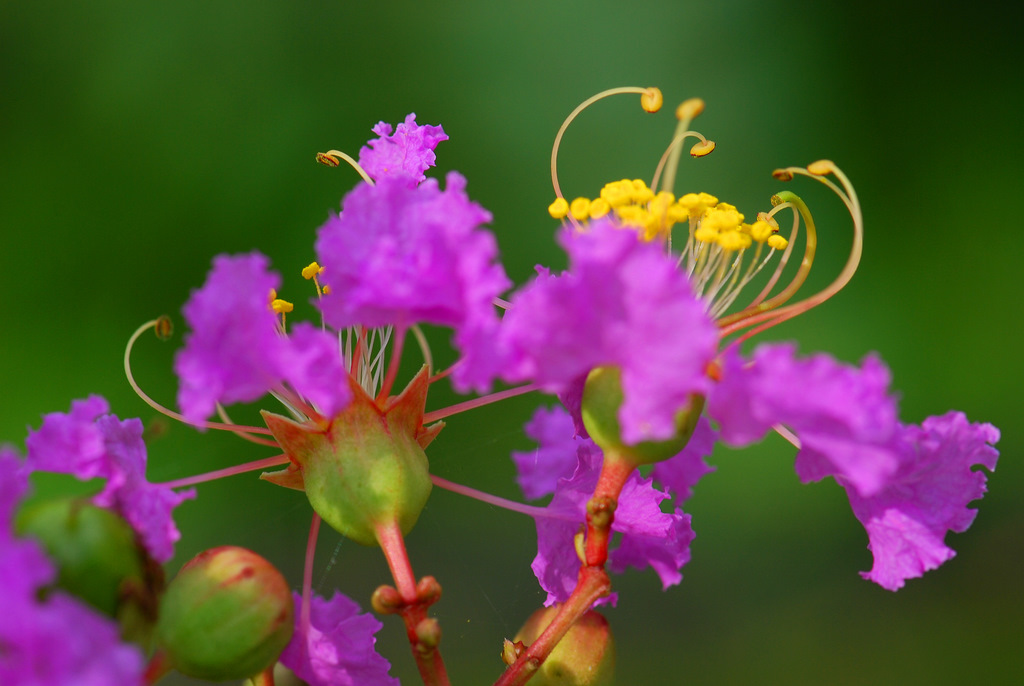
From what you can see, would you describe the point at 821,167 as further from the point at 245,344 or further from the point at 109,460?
the point at 109,460

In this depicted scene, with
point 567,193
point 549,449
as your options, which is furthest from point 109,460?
point 567,193

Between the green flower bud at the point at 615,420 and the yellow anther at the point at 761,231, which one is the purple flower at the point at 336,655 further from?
the yellow anther at the point at 761,231

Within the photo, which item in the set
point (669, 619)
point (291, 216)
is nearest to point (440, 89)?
point (291, 216)

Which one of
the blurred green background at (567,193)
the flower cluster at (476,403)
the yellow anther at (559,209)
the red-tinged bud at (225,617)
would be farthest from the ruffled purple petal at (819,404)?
the blurred green background at (567,193)

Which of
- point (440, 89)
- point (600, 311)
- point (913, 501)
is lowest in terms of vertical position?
point (913, 501)

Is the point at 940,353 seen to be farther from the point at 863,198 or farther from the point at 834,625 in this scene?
the point at 834,625

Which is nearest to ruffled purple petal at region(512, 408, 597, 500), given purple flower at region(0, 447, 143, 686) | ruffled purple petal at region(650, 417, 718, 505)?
ruffled purple petal at region(650, 417, 718, 505)
